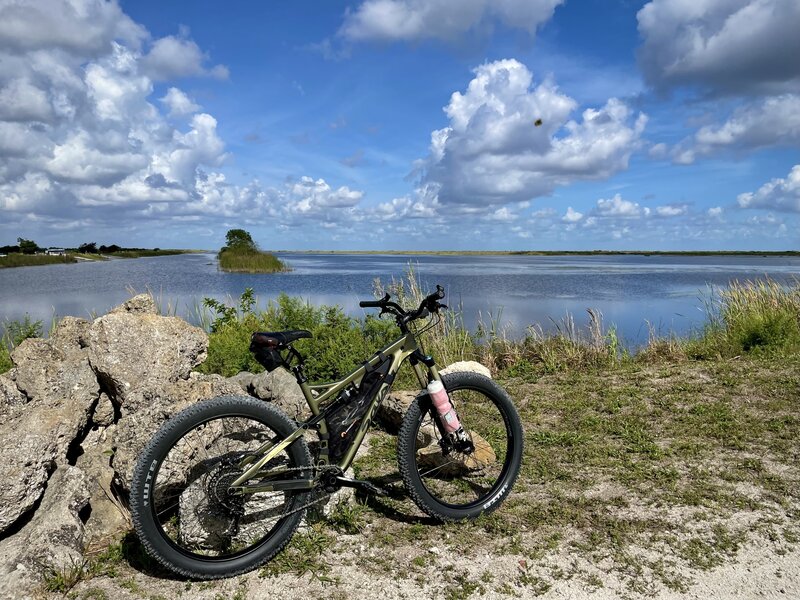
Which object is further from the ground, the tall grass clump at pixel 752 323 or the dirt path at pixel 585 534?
the tall grass clump at pixel 752 323

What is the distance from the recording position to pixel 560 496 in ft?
14.7

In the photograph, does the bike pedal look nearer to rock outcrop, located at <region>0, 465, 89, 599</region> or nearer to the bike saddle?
the bike saddle

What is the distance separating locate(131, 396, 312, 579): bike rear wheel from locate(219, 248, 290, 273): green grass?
122 ft

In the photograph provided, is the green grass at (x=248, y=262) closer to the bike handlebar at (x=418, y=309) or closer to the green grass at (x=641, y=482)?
the green grass at (x=641, y=482)

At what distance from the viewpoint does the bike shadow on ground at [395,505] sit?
4.18 meters

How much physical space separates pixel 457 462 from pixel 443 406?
2.82ft

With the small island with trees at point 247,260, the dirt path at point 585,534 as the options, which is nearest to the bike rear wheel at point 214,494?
the dirt path at point 585,534

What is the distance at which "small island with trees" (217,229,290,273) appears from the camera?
3994cm

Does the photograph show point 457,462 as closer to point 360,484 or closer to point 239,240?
point 360,484

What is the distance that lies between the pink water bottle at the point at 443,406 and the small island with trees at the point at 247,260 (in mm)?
37138

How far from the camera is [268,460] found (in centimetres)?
353

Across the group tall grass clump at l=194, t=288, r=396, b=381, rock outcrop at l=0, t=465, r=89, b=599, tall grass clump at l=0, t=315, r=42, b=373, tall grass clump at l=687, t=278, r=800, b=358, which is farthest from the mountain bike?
tall grass clump at l=687, t=278, r=800, b=358

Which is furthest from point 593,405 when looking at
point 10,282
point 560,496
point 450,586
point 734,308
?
point 10,282

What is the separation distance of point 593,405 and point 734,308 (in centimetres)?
723
